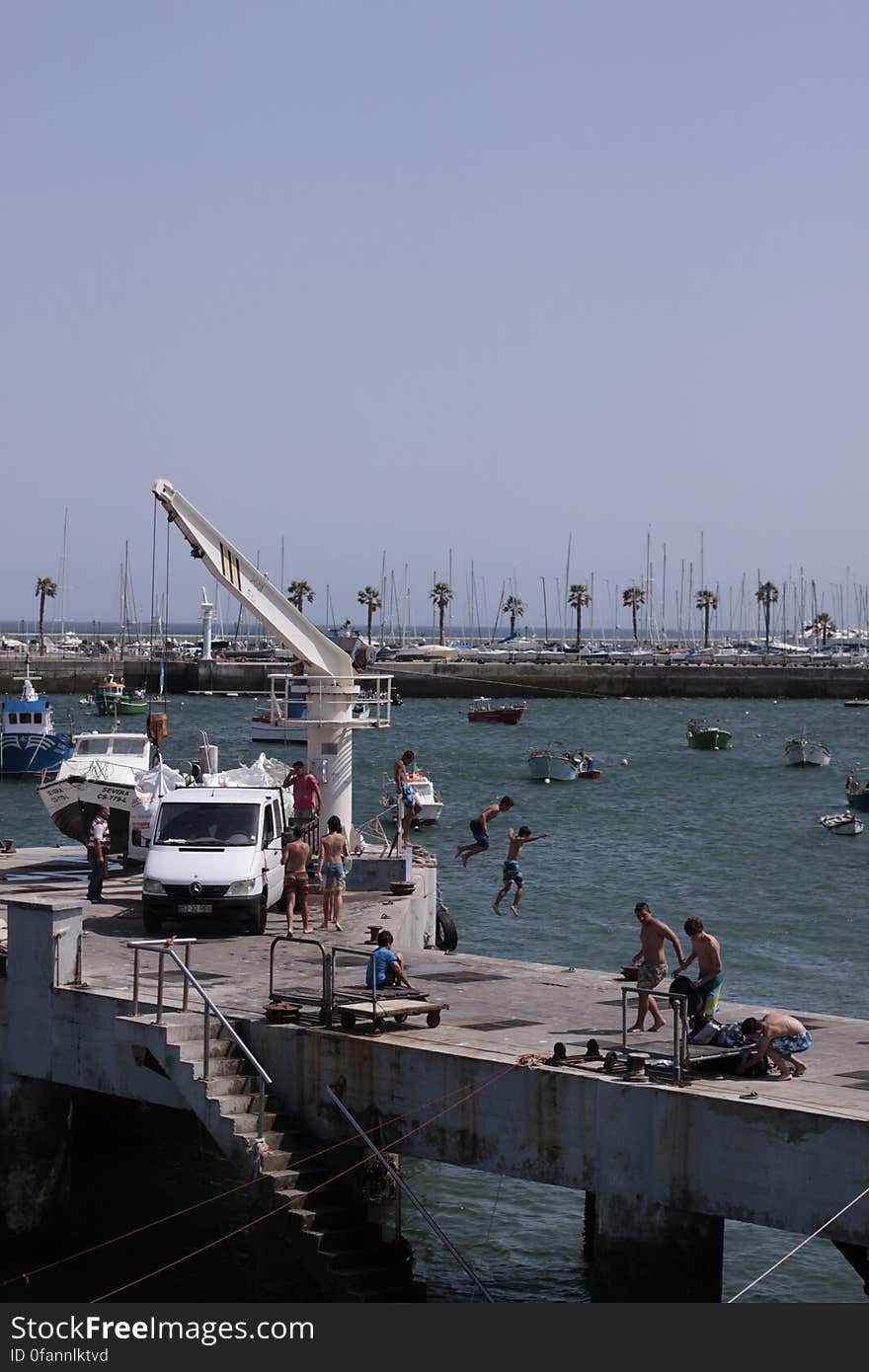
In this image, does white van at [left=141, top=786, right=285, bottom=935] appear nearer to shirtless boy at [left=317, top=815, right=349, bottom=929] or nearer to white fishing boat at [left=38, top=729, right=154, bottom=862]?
shirtless boy at [left=317, top=815, right=349, bottom=929]

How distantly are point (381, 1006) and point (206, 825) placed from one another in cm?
665

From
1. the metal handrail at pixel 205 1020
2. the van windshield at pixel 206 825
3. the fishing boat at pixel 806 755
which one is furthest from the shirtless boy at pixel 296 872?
the fishing boat at pixel 806 755

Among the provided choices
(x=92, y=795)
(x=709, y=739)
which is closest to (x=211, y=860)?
(x=92, y=795)

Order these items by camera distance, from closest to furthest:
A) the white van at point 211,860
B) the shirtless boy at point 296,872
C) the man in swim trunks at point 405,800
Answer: the white van at point 211,860 < the shirtless boy at point 296,872 < the man in swim trunks at point 405,800

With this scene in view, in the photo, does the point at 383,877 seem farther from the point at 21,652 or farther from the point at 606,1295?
the point at 21,652

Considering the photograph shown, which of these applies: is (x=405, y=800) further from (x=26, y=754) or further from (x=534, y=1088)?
(x=26, y=754)

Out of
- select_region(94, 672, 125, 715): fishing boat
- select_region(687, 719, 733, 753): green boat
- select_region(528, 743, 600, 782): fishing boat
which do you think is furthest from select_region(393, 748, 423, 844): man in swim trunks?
select_region(94, 672, 125, 715): fishing boat

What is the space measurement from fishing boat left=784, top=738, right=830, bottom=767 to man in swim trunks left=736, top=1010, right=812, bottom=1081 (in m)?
78.8

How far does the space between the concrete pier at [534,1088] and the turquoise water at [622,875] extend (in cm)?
186

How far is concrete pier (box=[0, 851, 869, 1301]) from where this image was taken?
1472cm

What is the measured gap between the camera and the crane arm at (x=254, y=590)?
28812 mm

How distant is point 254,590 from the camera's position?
2952 centimetres

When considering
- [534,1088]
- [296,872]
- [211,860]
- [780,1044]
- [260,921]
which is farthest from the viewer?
[296,872]

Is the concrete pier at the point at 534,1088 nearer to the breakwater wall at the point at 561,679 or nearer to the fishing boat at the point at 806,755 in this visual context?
the fishing boat at the point at 806,755
